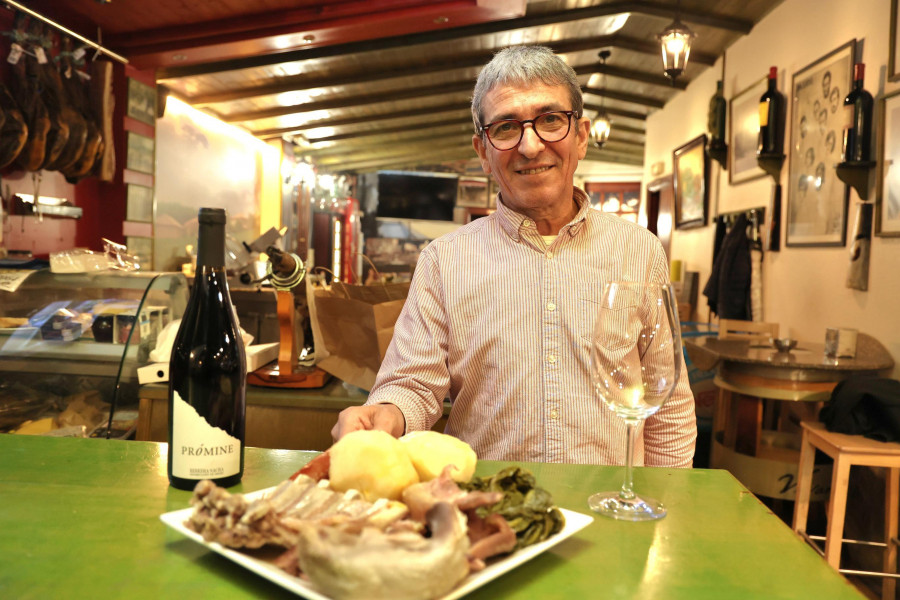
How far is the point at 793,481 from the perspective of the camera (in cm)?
327

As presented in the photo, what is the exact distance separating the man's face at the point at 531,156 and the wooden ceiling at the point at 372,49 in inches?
144

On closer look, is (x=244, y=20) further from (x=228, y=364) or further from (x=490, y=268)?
(x=228, y=364)

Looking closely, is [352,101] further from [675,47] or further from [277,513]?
[277,513]

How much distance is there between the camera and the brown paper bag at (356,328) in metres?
2.05

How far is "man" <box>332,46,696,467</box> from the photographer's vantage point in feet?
4.97

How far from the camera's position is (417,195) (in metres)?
15.1

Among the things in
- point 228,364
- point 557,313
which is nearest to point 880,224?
point 557,313

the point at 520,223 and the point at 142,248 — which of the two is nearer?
the point at 520,223

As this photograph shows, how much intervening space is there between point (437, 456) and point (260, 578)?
0.21 meters

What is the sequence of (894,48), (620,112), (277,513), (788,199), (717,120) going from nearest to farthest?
1. (277,513)
2. (894,48)
3. (788,199)
4. (717,120)
5. (620,112)

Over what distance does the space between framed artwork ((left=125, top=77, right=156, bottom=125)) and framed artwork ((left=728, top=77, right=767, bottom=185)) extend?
192 inches

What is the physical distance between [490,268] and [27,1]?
4345 mm

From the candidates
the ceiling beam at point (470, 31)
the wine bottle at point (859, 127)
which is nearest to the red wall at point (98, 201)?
the ceiling beam at point (470, 31)

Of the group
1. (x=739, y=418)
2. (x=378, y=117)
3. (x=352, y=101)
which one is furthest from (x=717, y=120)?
(x=378, y=117)
